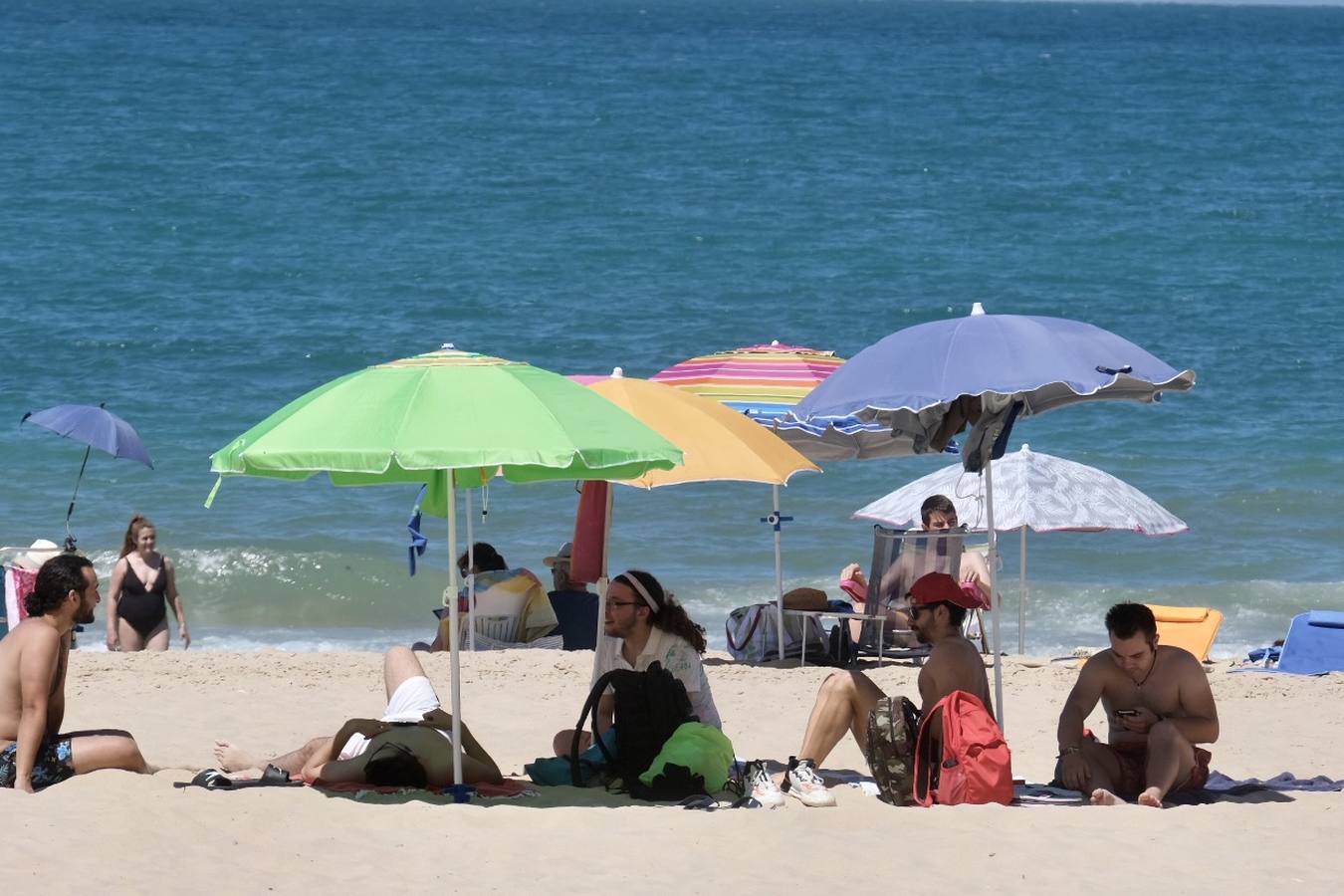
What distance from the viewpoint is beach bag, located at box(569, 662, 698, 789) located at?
643 centimetres

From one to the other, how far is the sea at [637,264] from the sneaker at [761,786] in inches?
265

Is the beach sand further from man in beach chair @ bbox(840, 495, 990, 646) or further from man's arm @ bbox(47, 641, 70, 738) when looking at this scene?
man in beach chair @ bbox(840, 495, 990, 646)

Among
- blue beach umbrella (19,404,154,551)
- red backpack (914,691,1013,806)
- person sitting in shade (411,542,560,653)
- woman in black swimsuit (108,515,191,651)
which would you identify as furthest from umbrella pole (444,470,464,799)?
woman in black swimsuit (108,515,191,651)

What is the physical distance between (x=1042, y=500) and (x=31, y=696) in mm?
5865

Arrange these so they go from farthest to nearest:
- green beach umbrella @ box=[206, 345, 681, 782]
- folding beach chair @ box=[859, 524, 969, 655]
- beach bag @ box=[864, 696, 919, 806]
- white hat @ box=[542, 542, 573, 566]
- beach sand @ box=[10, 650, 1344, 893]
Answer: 1. white hat @ box=[542, 542, 573, 566]
2. folding beach chair @ box=[859, 524, 969, 655]
3. beach bag @ box=[864, 696, 919, 806]
4. green beach umbrella @ box=[206, 345, 681, 782]
5. beach sand @ box=[10, 650, 1344, 893]

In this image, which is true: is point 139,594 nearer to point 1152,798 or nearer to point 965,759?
point 965,759

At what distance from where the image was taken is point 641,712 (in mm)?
6441

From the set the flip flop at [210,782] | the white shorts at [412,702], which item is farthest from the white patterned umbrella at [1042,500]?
the flip flop at [210,782]

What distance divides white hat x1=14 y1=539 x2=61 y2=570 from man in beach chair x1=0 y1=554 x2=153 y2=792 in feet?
12.5

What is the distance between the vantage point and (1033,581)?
14453mm

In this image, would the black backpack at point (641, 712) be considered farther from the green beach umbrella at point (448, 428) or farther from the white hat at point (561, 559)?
the white hat at point (561, 559)

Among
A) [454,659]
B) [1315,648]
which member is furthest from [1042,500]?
[454,659]

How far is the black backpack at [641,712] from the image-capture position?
6.43m

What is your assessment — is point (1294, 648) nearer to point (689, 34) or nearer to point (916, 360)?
point (916, 360)
